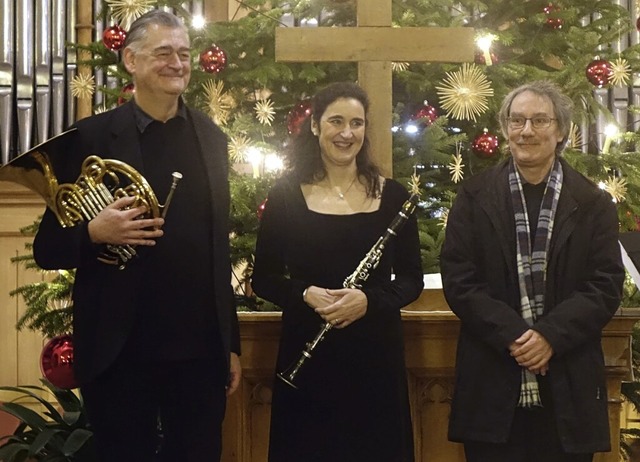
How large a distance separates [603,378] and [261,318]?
3.36 ft

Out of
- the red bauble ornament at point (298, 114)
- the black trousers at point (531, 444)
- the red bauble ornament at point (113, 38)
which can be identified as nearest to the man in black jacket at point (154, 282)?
the black trousers at point (531, 444)

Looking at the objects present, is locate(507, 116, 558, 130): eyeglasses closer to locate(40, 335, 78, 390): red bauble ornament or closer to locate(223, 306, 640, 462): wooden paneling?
locate(223, 306, 640, 462): wooden paneling

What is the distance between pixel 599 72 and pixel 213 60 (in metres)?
1.66

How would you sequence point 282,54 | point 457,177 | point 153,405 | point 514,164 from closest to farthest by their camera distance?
1. point 153,405
2. point 514,164
3. point 282,54
4. point 457,177

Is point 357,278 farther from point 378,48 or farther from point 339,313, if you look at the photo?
point 378,48

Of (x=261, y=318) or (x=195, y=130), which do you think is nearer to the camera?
(x=195, y=130)

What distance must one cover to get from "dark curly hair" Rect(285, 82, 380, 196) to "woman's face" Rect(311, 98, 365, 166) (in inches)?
0.9

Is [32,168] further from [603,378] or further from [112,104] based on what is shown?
[112,104]

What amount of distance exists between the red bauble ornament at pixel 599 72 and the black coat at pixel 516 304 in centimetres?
179

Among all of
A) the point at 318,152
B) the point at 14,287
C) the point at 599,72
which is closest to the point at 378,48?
the point at 318,152

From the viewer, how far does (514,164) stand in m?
Answer: 2.95

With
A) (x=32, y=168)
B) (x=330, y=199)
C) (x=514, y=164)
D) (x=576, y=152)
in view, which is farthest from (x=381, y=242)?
(x=576, y=152)

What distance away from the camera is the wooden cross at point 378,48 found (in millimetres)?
3627

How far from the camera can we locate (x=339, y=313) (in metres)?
2.82
